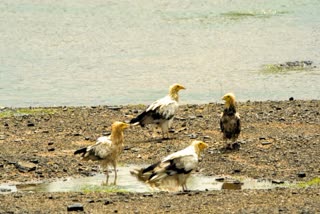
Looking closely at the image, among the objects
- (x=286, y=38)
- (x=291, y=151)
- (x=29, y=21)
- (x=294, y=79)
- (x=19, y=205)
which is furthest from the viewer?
(x=29, y=21)

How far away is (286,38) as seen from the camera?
124 ft

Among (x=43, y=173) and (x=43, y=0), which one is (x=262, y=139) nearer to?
(x=43, y=173)

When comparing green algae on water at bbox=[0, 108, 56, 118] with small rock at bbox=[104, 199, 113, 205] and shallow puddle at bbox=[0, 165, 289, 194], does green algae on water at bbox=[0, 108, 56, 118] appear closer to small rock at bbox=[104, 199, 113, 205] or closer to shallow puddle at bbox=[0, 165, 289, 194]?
shallow puddle at bbox=[0, 165, 289, 194]

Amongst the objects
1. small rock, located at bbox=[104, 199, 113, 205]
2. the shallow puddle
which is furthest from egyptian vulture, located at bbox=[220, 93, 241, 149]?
small rock, located at bbox=[104, 199, 113, 205]

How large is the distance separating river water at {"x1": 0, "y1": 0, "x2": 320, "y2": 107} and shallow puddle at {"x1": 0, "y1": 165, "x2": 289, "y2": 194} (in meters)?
9.17

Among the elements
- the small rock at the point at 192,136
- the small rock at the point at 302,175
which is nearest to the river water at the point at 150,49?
the small rock at the point at 192,136

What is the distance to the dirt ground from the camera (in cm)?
1447

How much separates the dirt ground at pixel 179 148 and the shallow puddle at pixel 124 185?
292 mm

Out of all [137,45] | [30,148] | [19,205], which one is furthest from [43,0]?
[19,205]

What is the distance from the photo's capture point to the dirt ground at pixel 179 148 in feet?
47.5

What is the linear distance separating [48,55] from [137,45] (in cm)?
306

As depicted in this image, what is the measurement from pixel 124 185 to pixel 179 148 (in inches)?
106

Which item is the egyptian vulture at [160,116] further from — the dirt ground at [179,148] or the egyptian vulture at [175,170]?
the egyptian vulture at [175,170]

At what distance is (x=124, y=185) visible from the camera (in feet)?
54.2
